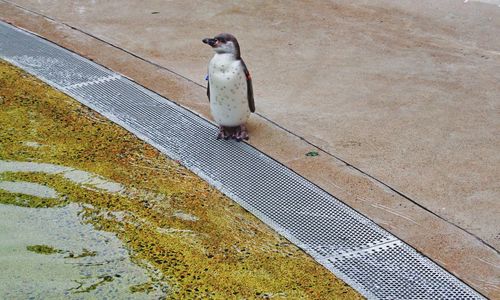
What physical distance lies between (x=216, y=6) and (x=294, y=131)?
11.8 feet

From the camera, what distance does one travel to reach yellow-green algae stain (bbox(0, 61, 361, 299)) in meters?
4.04

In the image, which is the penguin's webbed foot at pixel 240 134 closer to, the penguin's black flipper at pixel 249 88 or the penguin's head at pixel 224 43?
the penguin's black flipper at pixel 249 88

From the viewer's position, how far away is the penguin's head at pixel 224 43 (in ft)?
17.3

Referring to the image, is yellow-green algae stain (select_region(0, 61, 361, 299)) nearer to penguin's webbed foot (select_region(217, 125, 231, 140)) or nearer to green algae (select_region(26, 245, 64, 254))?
green algae (select_region(26, 245, 64, 254))

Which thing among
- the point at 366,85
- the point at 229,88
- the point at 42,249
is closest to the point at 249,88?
the point at 229,88

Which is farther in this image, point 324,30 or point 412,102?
point 324,30

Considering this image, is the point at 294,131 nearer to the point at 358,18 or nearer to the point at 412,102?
the point at 412,102

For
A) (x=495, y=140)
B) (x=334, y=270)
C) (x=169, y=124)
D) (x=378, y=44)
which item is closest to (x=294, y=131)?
(x=169, y=124)

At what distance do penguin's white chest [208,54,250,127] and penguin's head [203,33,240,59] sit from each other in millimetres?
37

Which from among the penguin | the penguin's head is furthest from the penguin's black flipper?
the penguin's head

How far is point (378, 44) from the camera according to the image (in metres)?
7.60

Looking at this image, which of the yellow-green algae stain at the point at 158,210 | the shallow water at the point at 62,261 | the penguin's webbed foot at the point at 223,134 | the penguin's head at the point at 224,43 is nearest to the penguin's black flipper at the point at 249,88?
the penguin's head at the point at 224,43

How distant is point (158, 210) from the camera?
4699mm

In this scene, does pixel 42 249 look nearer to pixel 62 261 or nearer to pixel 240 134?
pixel 62 261
